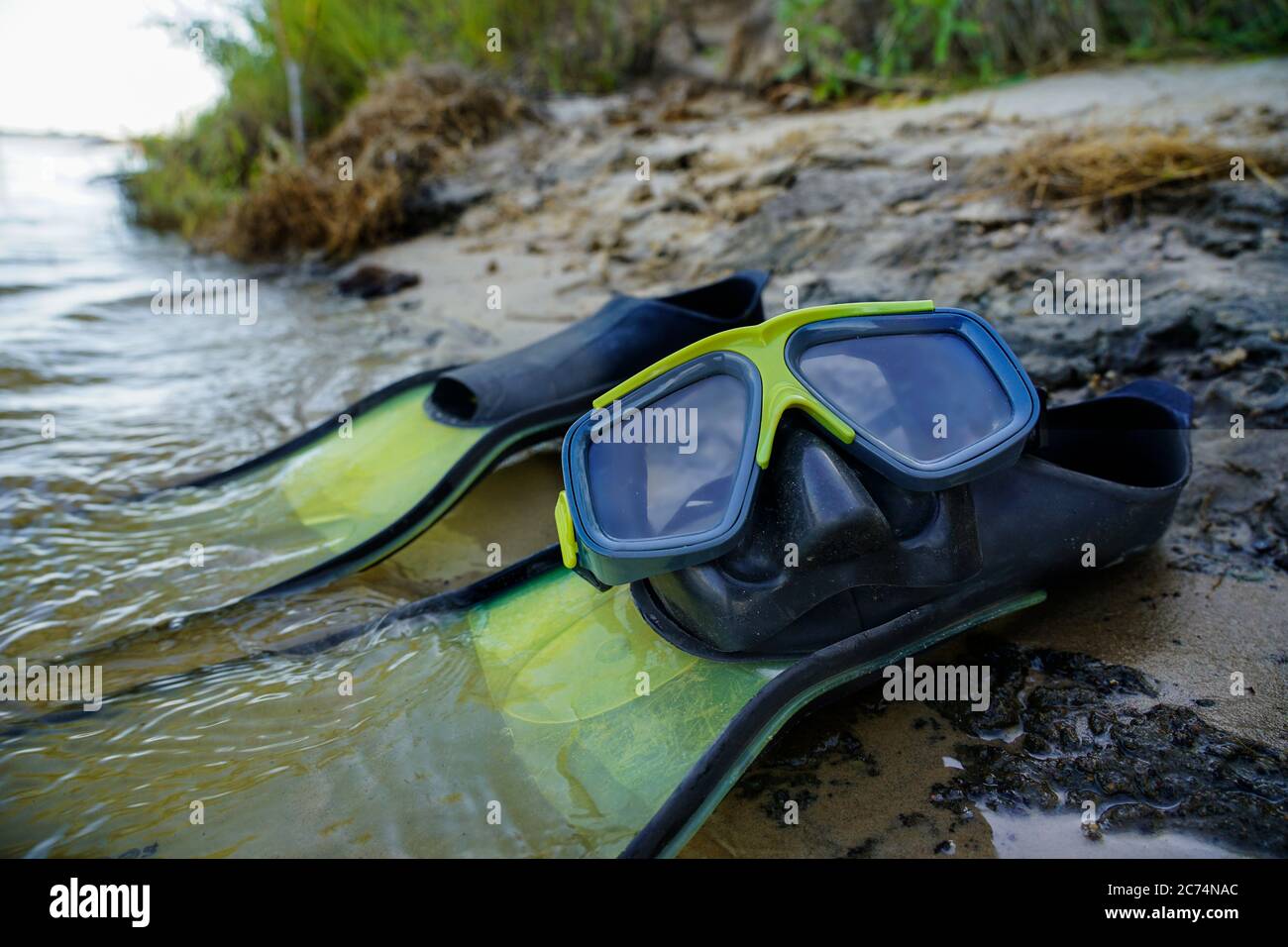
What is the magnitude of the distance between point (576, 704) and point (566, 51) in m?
6.90

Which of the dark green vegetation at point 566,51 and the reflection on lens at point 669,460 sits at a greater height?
the dark green vegetation at point 566,51

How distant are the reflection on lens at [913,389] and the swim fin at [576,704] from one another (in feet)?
0.29

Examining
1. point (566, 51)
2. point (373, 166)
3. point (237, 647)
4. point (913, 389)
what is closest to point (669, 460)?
point (913, 389)

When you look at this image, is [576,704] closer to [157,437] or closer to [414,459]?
[414,459]

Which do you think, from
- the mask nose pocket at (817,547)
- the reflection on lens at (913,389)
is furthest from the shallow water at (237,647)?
the reflection on lens at (913,389)

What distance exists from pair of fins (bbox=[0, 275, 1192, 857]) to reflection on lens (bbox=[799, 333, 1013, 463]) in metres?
0.09

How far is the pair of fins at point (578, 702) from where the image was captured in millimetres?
1261

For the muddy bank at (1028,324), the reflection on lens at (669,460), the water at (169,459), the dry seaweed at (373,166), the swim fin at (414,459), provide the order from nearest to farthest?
1. the muddy bank at (1028,324)
2. the reflection on lens at (669,460)
3. the water at (169,459)
4. the swim fin at (414,459)
5. the dry seaweed at (373,166)

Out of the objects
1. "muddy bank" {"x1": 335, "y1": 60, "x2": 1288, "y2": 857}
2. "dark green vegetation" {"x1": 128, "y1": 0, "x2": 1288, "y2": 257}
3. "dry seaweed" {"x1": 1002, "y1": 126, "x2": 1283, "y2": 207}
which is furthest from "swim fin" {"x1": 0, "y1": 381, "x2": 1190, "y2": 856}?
"dark green vegetation" {"x1": 128, "y1": 0, "x2": 1288, "y2": 257}

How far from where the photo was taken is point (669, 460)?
145 centimetres

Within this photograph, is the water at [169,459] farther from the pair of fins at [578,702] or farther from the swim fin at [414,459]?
the pair of fins at [578,702]

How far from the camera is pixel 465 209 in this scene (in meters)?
5.30

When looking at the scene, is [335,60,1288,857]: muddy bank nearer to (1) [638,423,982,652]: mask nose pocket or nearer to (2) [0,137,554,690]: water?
(1) [638,423,982,652]: mask nose pocket

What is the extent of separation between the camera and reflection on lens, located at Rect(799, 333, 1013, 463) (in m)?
1.40
